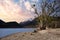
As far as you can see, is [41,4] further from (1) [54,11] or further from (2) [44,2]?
(1) [54,11]

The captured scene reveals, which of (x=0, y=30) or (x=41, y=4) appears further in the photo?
(x=41, y=4)

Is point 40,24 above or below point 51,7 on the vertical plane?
below

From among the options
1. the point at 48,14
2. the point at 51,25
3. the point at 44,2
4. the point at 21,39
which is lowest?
the point at 21,39

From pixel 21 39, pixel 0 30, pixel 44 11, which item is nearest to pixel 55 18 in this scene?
pixel 44 11

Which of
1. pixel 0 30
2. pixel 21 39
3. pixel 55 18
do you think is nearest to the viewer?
pixel 21 39

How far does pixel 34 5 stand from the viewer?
16.2 meters

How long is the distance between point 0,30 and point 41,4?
4534 millimetres

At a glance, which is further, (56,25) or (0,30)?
(56,25)

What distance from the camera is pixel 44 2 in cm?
1616

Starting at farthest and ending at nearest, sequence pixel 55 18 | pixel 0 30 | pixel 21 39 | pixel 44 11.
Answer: pixel 55 18 < pixel 44 11 < pixel 0 30 < pixel 21 39

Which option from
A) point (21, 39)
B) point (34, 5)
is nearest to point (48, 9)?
point (34, 5)

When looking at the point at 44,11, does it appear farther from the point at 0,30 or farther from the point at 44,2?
the point at 0,30

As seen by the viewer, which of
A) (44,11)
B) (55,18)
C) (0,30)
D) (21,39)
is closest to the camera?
(21,39)

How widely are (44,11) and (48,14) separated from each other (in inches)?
23.8
